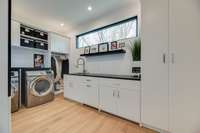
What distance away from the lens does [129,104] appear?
6.59ft

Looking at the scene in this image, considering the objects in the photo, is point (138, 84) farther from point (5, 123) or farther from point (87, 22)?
point (87, 22)

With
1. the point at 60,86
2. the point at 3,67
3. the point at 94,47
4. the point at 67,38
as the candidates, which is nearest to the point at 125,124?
the point at 3,67

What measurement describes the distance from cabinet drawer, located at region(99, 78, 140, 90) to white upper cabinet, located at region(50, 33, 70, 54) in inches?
88.6

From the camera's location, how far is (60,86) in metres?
4.30

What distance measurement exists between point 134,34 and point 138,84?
139cm

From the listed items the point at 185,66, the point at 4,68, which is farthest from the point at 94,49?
the point at 4,68

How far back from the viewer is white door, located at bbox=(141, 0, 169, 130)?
1.66 metres

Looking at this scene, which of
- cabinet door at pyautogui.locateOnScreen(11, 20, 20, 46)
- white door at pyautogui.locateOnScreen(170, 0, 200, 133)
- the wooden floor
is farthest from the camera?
cabinet door at pyautogui.locateOnScreen(11, 20, 20, 46)

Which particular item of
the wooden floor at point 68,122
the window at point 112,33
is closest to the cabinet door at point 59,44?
the window at point 112,33

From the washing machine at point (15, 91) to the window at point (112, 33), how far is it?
2.15 metres

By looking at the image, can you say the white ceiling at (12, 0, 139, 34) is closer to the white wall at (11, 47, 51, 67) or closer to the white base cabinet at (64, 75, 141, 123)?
the white wall at (11, 47, 51, 67)

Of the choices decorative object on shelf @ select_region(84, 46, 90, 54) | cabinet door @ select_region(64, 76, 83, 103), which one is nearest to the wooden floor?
cabinet door @ select_region(64, 76, 83, 103)

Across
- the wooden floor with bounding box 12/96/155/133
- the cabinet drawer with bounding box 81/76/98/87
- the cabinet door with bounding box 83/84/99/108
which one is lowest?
the wooden floor with bounding box 12/96/155/133

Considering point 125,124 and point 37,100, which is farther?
point 37,100
